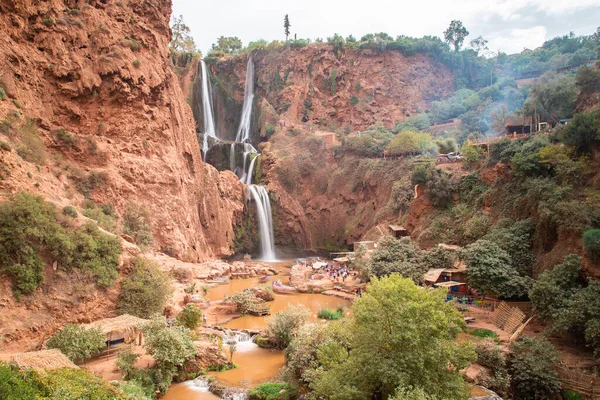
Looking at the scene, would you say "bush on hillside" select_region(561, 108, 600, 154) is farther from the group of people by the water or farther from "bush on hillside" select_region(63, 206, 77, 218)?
"bush on hillside" select_region(63, 206, 77, 218)

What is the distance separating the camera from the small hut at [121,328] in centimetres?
1761

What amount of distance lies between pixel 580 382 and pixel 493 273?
24.1ft

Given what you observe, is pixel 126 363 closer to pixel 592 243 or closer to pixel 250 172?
pixel 592 243

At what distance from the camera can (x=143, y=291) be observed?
20.3 m

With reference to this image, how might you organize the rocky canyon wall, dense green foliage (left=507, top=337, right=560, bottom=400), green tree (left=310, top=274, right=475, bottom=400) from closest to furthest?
green tree (left=310, top=274, right=475, bottom=400), dense green foliage (left=507, top=337, right=560, bottom=400), the rocky canyon wall

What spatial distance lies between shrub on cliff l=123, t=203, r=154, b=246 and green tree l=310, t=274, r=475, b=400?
1948cm

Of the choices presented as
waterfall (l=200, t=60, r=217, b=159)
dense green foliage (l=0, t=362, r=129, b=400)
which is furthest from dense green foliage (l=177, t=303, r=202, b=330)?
waterfall (l=200, t=60, r=217, b=159)

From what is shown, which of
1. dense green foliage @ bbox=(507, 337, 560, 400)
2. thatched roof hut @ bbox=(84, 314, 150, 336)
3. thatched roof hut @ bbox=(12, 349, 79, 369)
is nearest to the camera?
thatched roof hut @ bbox=(12, 349, 79, 369)

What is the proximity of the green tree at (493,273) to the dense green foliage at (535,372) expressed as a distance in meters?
5.28

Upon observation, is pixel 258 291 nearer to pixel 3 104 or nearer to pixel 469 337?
pixel 469 337

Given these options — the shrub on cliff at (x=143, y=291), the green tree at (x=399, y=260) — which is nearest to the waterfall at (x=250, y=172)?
the green tree at (x=399, y=260)

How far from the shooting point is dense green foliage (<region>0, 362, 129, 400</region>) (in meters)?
10.2

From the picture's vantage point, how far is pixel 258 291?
2861 cm

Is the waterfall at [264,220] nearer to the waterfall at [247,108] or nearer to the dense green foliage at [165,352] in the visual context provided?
the waterfall at [247,108]
